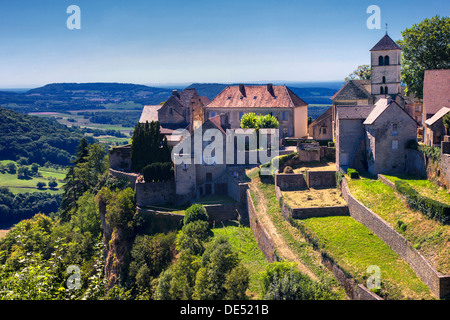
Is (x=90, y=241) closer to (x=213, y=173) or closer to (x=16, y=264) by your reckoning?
(x=16, y=264)

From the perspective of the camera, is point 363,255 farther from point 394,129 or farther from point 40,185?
point 40,185

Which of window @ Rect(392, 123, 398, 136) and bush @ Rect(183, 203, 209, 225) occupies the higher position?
window @ Rect(392, 123, 398, 136)

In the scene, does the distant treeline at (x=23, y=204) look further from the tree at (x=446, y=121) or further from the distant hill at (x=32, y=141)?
the tree at (x=446, y=121)

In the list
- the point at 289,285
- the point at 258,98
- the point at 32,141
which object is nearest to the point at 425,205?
the point at 289,285

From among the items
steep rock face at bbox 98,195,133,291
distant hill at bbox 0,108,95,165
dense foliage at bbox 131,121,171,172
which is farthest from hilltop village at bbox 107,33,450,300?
distant hill at bbox 0,108,95,165

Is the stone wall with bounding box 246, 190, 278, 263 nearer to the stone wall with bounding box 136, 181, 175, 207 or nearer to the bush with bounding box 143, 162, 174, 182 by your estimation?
the stone wall with bounding box 136, 181, 175, 207
